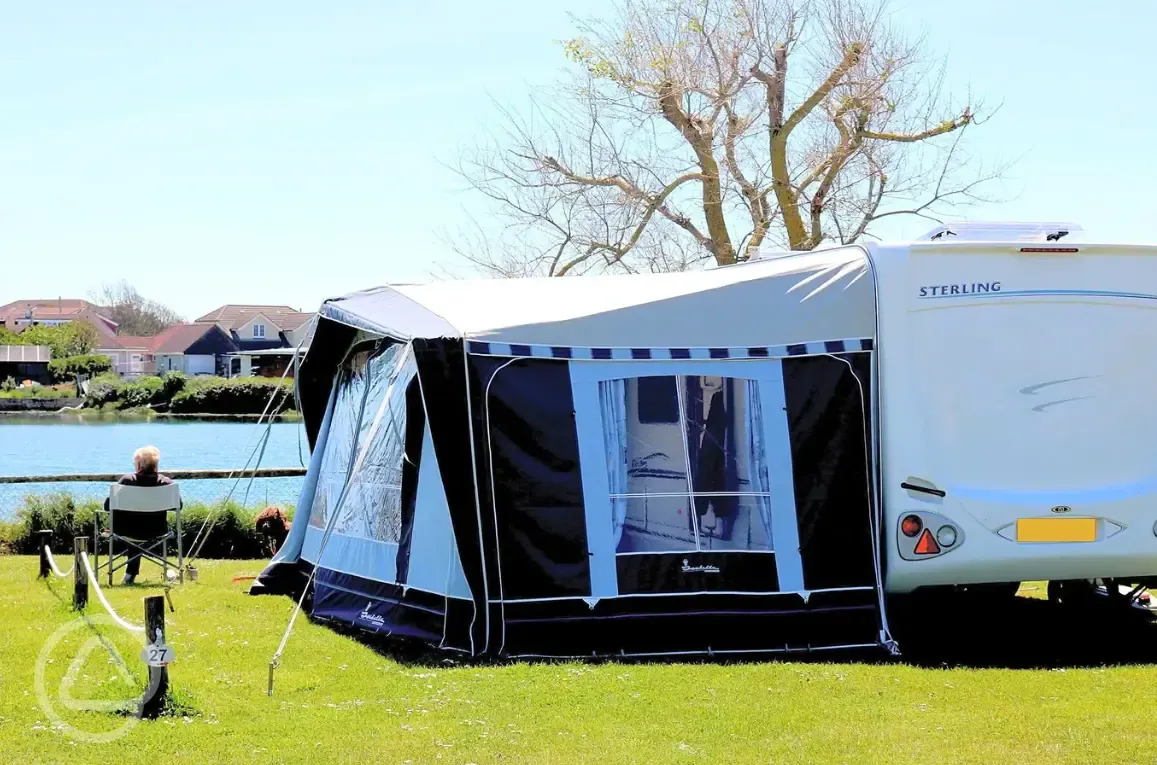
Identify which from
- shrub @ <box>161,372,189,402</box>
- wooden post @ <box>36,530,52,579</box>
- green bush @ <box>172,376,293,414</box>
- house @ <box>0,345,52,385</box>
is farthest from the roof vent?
house @ <box>0,345,52,385</box>

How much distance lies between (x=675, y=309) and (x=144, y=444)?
26569mm

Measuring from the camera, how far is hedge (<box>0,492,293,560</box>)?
509 inches

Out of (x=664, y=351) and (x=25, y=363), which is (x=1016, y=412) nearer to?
(x=664, y=351)

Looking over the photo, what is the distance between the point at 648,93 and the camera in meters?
20.0

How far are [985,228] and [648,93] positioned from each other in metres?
12.6

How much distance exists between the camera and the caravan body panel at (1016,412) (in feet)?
24.2

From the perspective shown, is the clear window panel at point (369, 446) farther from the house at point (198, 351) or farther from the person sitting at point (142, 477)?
the house at point (198, 351)

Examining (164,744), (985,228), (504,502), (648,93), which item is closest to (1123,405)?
(985,228)

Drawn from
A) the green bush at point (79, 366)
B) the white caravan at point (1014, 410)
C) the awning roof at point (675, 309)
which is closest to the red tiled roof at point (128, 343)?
the green bush at point (79, 366)

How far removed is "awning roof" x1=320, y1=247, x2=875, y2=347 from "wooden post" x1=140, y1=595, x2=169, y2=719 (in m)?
2.21

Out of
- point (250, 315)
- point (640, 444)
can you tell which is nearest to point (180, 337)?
point (250, 315)

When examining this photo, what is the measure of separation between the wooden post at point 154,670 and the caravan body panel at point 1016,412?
13.3 feet

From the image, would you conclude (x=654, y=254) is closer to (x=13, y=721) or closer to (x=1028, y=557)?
(x=1028, y=557)

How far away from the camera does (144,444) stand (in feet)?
103
